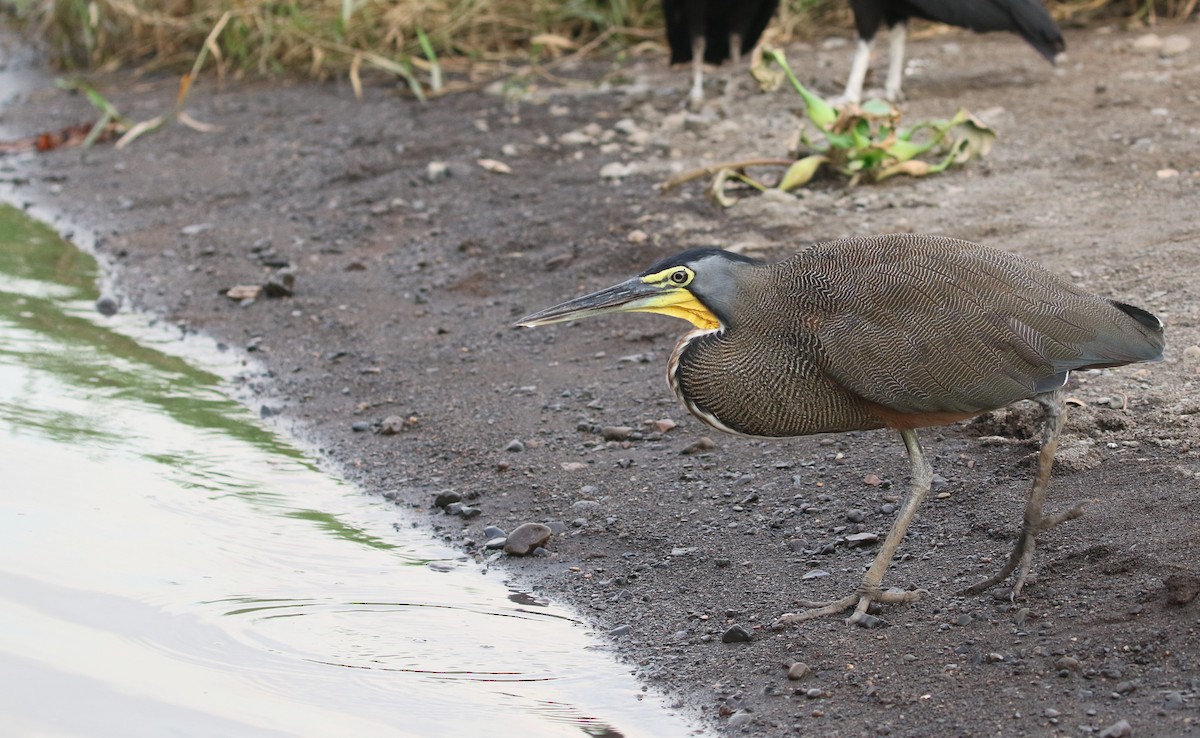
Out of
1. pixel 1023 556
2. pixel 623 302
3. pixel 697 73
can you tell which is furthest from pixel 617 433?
pixel 697 73

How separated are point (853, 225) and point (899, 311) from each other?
2.92 metres

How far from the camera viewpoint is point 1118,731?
9.85ft

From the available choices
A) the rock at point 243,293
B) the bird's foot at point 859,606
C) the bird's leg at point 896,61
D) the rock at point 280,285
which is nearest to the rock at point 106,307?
the rock at point 243,293

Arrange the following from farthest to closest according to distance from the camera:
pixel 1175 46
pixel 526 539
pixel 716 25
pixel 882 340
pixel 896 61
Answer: pixel 716 25, pixel 1175 46, pixel 896 61, pixel 526 539, pixel 882 340

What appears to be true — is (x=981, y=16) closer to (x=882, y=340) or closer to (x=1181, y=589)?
(x=882, y=340)

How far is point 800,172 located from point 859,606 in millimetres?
3628

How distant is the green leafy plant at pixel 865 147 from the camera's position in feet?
22.8

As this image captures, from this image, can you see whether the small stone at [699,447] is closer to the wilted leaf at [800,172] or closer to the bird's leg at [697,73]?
the wilted leaf at [800,172]

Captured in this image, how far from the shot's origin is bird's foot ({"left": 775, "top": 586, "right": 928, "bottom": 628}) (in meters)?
3.78

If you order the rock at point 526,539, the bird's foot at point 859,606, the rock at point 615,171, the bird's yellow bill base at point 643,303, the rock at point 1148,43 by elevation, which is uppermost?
the bird's yellow bill base at point 643,303

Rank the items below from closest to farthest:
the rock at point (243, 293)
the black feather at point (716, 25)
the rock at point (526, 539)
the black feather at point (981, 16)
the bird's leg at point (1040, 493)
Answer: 1. the bird's leg at point (1040, 493)
2. the rock at point (526, 539)
3. the rock at point (243, 293)
4. the black feather at point (981, 16)
5. the black feather at point (716, 25)

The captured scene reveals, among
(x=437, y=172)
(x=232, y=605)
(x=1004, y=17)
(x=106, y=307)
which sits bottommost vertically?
(x=106, y=307)

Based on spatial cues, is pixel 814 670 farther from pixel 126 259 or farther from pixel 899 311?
pixel 126 259

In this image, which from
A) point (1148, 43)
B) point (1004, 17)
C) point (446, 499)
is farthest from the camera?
point (1148, 43)
